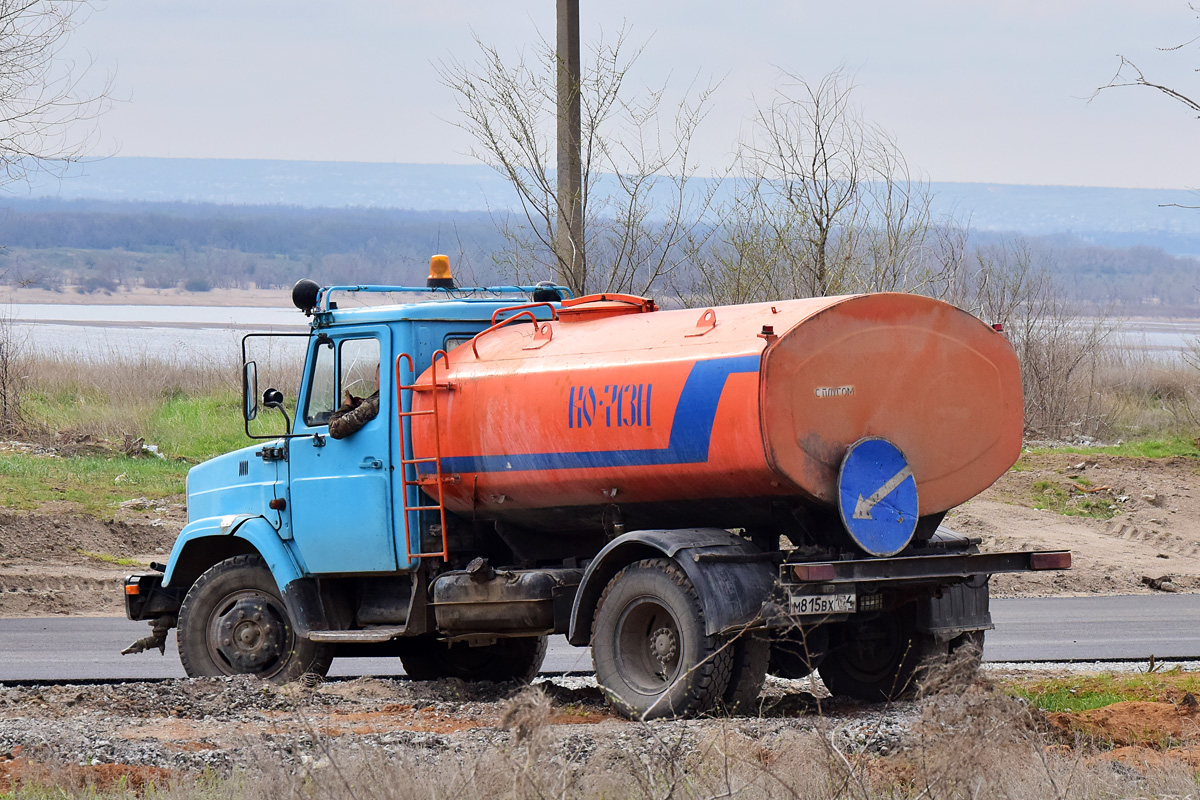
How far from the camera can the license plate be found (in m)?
7.93

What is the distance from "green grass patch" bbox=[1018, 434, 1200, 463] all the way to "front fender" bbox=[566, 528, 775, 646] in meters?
19.1

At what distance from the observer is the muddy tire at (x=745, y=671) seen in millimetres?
8250

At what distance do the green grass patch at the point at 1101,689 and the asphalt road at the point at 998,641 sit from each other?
1.65 m

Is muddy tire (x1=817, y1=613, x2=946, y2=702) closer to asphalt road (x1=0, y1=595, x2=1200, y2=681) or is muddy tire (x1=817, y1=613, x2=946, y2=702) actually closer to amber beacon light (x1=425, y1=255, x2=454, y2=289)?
asphalt road (x1=0, y1=595, x2=1200, y2=681)

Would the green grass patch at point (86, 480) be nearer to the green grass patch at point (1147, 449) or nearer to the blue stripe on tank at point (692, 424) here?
the blue stripe on tank at point (692, 424)

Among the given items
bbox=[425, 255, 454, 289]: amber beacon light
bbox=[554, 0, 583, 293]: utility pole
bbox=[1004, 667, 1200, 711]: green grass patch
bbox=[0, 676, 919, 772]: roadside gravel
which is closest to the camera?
bbox=[0, 676, 919, 772]: roadside gravel

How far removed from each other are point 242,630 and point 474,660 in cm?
187

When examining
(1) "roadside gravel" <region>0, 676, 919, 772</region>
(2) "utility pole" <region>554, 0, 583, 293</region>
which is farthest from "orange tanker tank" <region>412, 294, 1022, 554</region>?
(2) "utility pole" <region>554, 0, 583, 293</region>

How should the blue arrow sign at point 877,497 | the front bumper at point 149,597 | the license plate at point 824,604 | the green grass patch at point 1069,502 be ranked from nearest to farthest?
the license plate at point 824,604
the blue arrow sign at point 877,497
the front bumper at point 149,597
the green grass patch at point 1069,502

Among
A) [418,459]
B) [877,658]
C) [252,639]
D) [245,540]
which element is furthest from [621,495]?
[245,540]

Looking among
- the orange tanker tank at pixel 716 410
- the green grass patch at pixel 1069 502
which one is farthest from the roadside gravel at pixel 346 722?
the green grass patch at pixel 1069 502

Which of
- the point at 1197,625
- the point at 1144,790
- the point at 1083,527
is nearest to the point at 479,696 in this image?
the point at 1144,790

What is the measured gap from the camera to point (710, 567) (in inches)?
320

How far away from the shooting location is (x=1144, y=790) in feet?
20.0
